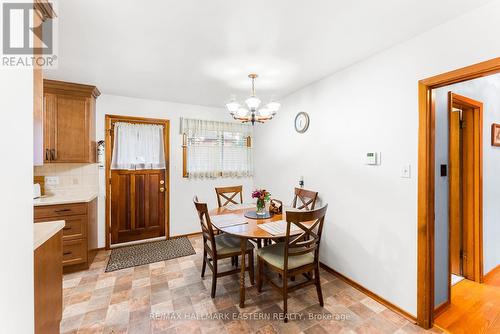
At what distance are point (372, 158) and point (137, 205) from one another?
349cm

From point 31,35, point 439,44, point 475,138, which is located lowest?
point 475,138

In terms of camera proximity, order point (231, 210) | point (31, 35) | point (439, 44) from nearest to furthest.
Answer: point (31, 35) < point (439, 44) < point (231, 210)

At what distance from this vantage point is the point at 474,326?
1826 millimetres

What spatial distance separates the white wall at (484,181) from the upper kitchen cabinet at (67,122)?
13.3 feet

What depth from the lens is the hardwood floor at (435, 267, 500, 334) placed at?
1816 mm

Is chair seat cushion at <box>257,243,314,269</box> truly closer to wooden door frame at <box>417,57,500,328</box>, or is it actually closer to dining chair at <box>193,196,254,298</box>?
dining chair at <box>193,196,254,298</box>

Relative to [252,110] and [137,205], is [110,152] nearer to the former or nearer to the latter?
[137,205]

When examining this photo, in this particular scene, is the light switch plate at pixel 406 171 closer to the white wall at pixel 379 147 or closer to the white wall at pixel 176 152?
the white wall at pixel 379 147

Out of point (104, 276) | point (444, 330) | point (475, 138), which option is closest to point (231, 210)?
point (104, 276)

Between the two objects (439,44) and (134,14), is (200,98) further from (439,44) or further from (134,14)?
(439,44)

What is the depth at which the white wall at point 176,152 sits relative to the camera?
131 inches

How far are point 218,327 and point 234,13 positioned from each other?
8.15ft

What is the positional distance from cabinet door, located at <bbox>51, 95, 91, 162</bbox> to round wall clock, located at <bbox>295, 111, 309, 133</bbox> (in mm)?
2956

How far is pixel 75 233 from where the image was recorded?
2.68m
